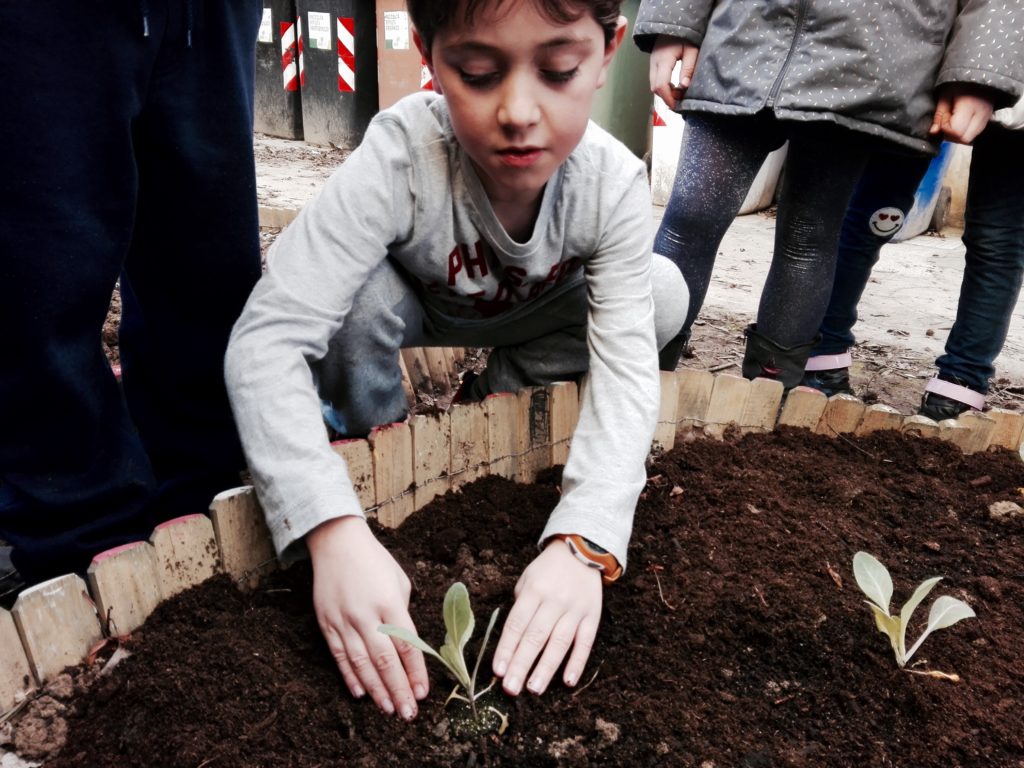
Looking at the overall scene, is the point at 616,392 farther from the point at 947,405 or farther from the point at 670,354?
the point at 947,405

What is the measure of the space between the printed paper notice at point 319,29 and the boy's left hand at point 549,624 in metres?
7.25

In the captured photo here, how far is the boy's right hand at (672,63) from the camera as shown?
1951 millimetres

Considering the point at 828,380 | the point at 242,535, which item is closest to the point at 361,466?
the point at 242,535

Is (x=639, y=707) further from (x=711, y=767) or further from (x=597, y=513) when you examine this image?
(x=597, y=513)

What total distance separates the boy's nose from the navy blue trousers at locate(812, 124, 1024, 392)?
51.8 inches

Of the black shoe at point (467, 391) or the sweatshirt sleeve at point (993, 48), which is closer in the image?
the sweatshirt sleeve at point (993, 48)

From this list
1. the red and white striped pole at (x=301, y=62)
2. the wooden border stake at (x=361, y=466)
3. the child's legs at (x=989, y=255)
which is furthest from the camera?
the red and white striped pole at (x=301, y=62)

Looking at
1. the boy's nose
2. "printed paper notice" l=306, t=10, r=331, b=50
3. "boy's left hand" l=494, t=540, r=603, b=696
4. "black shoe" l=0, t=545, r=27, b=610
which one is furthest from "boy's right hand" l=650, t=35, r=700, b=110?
"printed paper notice" l=306, t=10, r=331, b=50

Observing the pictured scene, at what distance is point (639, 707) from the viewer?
3.51ft

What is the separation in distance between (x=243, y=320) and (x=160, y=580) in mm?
405

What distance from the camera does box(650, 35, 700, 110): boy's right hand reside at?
1.95m

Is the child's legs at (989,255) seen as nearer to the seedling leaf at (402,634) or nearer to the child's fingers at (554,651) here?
the child's fingers at (554,651)

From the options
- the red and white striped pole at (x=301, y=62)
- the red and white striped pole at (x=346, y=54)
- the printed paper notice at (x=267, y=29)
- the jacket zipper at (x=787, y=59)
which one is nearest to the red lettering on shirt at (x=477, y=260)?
the jacket zipper at (x=787, y=59)

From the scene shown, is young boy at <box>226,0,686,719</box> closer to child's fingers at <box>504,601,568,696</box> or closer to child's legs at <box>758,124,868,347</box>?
child's fingers at <box>504,601,568,696</box>
